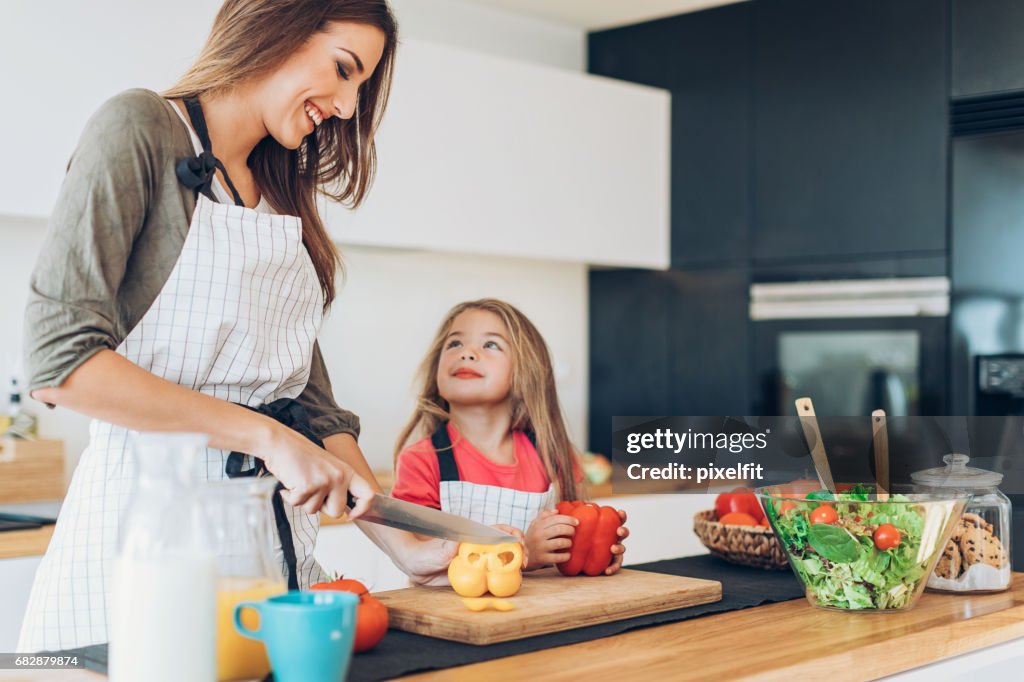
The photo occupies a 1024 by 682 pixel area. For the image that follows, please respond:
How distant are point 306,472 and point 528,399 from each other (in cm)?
83

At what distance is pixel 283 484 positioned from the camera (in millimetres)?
1261

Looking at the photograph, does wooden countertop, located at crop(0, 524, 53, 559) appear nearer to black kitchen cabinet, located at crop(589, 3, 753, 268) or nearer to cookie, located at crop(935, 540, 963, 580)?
cookie, located at crop(935, 540, 963, 580)

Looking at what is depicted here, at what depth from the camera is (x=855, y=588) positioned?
1.33 m

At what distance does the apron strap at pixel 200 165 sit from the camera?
4.05 feet

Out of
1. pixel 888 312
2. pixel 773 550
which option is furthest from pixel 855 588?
pixel 888 312

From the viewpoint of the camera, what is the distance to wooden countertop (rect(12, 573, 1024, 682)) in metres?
1.02

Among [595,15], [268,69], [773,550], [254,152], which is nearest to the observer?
[268,69]

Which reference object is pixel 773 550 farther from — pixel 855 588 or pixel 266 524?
pixel 266 524

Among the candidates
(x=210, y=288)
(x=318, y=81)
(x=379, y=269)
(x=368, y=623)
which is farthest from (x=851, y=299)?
(x=368, y=623)

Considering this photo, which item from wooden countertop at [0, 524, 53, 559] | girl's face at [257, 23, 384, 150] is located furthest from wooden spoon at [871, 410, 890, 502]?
wooden countertop at [0, 524, 53, 559]

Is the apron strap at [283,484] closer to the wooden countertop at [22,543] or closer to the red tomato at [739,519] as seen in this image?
the red tomato at [739,519]

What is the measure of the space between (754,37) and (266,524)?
3122 millimetres

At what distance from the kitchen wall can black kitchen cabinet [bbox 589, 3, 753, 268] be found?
36cm
